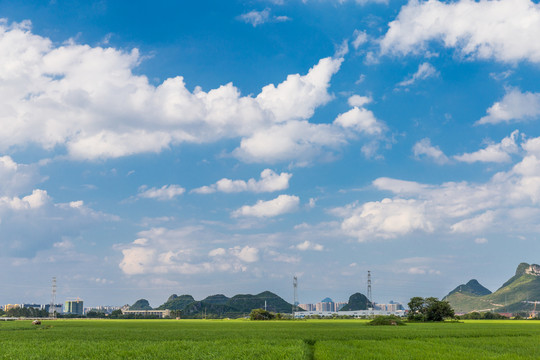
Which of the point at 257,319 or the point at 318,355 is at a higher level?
the point at 318,355

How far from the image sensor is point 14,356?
28.0 m

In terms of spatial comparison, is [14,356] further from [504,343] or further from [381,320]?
[381,320]

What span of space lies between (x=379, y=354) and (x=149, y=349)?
15.8 meters

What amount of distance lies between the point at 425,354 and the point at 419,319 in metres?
83.1

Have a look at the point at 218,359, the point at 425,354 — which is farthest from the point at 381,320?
the point at 218,359

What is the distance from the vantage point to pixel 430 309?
10262 centimetres

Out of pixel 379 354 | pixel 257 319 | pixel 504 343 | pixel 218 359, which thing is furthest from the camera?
pixel 257 319

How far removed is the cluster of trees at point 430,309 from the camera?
102438mm

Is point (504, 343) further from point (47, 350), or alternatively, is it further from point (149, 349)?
point (47, 350)

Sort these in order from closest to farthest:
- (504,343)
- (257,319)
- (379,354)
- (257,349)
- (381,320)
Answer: (379,354)
(257,349)
(504,343)
(381,320)
(257,319)

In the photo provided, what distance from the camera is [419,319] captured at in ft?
338

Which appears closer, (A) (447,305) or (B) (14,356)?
(B) (14,356)

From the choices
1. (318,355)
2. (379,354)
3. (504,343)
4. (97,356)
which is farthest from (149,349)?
(504,343)

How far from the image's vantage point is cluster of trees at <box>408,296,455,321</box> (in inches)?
4033
